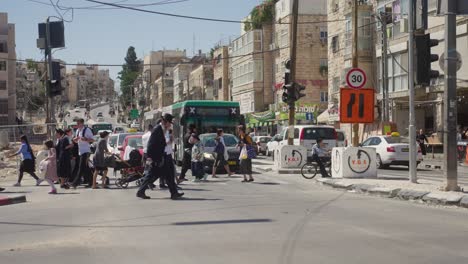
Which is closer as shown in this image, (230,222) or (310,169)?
(230,222)

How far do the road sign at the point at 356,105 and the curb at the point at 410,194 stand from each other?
1.95 m

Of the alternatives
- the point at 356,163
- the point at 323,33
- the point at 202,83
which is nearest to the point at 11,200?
the point at 356,163

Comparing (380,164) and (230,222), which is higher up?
(230,222)

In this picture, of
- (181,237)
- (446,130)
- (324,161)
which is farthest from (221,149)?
(181,237)

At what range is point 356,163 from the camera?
1881 centimetres

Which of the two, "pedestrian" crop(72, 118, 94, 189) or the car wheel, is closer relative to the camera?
"pedestrian" crop(72, 118, 94, 189)

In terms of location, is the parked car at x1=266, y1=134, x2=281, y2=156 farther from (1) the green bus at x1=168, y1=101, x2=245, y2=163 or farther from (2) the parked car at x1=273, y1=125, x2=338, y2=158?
(1) the green bus at x1=168, y1=101, x2=245, y2=163

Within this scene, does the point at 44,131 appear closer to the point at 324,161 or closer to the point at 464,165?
the point at 324,161

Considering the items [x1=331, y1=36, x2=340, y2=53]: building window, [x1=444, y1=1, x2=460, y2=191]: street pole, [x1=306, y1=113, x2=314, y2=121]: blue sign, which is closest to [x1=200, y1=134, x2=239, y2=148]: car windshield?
[x1=444, y1=1, x2=460, y2=191]: street pole

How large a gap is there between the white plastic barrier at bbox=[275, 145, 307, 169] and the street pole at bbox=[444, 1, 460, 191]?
10.5m

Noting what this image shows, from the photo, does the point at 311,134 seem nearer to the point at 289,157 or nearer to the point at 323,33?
the point at 289,157

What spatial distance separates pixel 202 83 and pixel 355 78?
7409 centimetres

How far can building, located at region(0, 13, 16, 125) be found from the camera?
247 ft

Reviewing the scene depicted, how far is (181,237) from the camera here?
8945 mm
